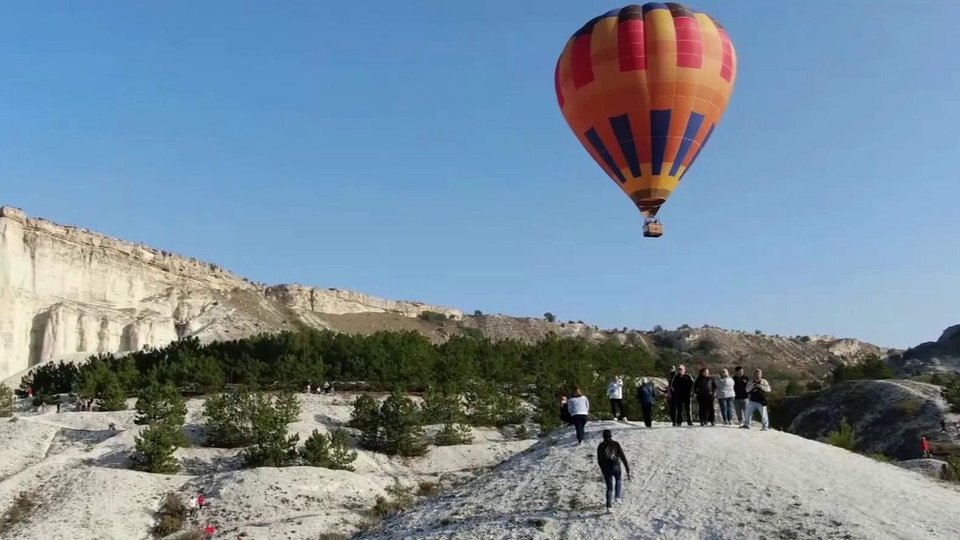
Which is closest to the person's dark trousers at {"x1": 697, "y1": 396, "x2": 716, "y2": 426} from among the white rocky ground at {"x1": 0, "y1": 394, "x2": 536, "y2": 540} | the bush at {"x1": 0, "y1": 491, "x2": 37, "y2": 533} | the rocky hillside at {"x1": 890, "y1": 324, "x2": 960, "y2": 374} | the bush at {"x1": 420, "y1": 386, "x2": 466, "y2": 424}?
the white rocky ground at {"x1": 0, "y1": 394, "x2": 536, "y2": 540}

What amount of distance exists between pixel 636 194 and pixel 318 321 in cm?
9063

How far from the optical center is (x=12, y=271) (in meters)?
76.8

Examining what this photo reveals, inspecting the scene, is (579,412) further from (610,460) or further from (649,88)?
(649,88)

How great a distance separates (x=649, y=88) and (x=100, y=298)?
7663cm

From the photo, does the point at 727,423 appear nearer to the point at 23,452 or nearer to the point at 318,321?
the point at 23,452

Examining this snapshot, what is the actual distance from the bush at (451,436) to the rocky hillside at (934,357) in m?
71.6

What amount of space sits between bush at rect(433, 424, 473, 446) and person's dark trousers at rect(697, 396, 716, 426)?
55.0ft

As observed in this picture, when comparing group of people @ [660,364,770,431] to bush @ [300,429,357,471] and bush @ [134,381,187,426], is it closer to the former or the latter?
bush @ [300,429,357,471]

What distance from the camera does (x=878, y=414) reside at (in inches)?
1785

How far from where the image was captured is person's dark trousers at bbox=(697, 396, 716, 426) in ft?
60.8

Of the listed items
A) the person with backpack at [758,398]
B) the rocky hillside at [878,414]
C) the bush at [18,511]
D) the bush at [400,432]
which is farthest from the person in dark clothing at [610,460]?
the rocky hillside at [878,414]

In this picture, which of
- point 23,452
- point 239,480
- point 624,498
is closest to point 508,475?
point 624,498

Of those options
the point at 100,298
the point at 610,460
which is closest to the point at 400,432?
the point at 610,460

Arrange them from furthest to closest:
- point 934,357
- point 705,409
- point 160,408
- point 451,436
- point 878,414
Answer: point 934,357
point 878,414
point 451,436
point 160,408
point 705,409
